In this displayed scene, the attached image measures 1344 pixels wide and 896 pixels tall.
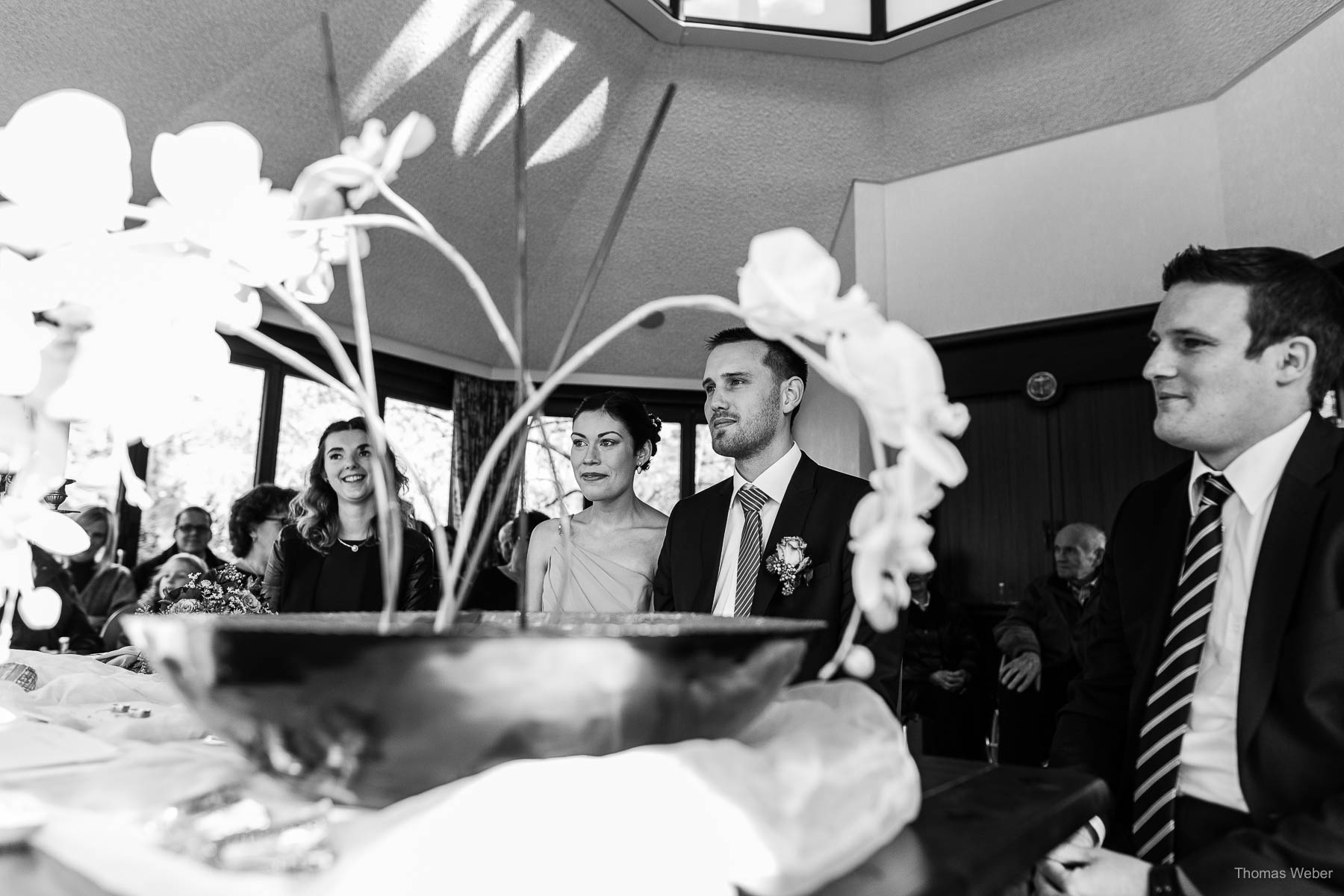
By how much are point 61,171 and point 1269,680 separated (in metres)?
1.41

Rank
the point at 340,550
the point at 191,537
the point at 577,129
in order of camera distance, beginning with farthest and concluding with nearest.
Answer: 1. the point at 577,129
2. the point at 191,537
3. the point at 340,550

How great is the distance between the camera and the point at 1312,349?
1433 mm

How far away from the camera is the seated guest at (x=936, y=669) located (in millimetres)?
4211

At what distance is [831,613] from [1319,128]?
143 inches

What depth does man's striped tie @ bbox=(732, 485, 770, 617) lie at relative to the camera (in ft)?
6.52

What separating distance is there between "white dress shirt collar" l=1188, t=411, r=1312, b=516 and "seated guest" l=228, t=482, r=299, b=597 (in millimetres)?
3543

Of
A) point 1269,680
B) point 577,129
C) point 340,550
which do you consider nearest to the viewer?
point 1269,680

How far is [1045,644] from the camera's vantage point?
4.17 m

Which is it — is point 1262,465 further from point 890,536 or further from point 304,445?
point 304,445

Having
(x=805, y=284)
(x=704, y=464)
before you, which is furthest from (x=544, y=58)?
(x=805, y=284)

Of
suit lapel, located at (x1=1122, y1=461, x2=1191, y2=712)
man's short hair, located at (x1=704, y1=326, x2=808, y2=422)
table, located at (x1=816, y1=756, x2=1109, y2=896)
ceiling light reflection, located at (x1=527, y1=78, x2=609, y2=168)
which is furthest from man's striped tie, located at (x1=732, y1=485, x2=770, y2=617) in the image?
ceiling light reflection, located at (x1=527, y1=78, x2=609, y2=168)

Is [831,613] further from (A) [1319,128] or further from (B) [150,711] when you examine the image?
(A) [1319,128]

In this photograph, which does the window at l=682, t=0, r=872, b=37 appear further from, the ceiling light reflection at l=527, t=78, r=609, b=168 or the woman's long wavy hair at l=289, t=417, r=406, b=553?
the woman's long wavy hair at l=289, t=417, r=406, b=553

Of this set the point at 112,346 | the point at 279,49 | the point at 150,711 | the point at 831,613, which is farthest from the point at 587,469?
the point at 279,49
